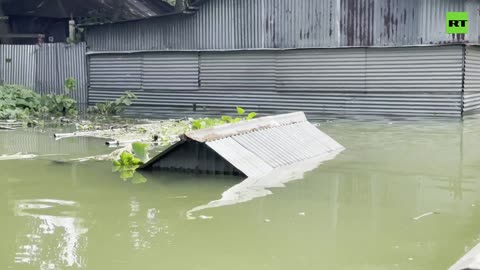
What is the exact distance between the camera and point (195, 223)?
5691mm

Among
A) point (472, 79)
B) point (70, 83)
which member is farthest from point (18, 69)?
point (472, 79)

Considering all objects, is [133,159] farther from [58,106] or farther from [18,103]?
[18,103]

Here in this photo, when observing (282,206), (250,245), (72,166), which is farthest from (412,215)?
(72,166)

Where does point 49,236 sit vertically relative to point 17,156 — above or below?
below

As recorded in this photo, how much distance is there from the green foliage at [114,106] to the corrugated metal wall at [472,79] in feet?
30.5

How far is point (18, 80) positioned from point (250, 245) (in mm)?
17754

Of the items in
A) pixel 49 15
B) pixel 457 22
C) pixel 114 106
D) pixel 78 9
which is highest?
pixel 78 9

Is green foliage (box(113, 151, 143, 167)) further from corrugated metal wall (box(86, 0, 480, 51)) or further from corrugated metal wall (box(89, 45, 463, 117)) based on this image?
corrugated metal wall (box(86, 0, 480, 51))

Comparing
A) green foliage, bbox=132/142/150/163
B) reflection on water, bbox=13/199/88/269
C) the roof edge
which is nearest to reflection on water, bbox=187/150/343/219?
the roof edge

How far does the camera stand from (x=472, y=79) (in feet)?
52.7

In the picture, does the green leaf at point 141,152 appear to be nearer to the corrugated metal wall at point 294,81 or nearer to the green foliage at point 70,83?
the corrugated metal wall at point 294,81

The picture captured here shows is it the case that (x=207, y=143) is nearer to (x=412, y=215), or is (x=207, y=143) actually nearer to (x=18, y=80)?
(x=412, y=215)

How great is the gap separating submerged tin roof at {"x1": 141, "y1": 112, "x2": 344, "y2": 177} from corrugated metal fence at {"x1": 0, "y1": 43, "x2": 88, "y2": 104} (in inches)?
478

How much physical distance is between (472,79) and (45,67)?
1333 cm
